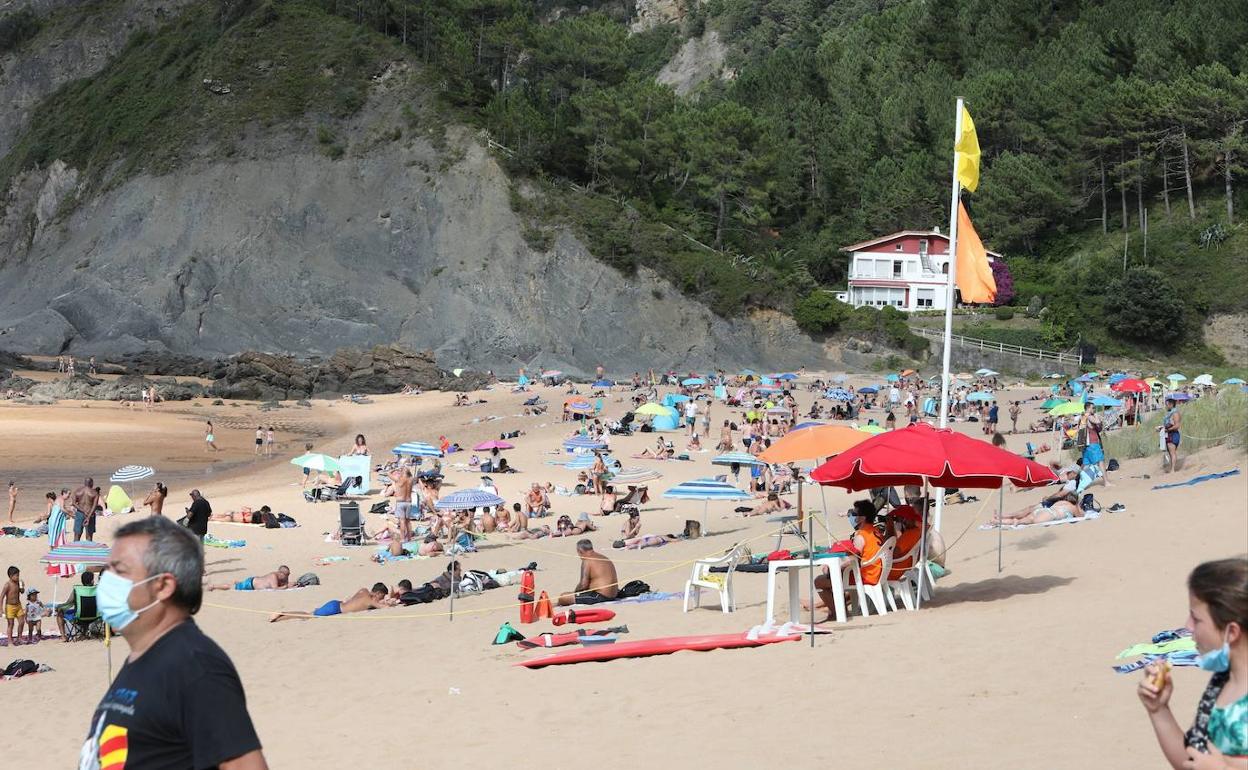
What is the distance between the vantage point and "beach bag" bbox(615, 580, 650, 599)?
12898mm

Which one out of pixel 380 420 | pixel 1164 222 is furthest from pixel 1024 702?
pixel 1164 222

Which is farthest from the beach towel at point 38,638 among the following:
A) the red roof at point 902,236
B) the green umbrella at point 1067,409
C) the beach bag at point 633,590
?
the red roof at point 902,236

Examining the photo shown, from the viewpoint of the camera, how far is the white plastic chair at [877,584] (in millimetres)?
10398

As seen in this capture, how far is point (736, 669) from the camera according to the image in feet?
28.5

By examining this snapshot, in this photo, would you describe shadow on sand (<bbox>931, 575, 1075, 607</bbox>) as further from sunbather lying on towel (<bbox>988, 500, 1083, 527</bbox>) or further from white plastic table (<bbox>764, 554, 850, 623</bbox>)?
sunbather lying on towel (<bbox>988, 500, 1083, 527</bbox>)

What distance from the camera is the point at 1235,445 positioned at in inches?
695

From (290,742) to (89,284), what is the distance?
55677mm

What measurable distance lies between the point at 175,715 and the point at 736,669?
604cm

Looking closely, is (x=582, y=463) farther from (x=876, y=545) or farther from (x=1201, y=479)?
(x=876, y=545)

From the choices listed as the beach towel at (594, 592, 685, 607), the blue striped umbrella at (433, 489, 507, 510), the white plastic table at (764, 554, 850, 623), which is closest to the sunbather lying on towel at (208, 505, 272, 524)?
the blue striped umbrella at (433, 489, 507, 510)

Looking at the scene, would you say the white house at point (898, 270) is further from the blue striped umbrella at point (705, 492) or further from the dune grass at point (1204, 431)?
the blue striped umbrella at point (705, 492)

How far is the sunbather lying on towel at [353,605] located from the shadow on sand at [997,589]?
5818mm

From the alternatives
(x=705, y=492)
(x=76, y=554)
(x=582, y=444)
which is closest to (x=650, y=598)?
(x=705, y=492)

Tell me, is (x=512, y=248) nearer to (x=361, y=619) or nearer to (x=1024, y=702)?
(x=361, y=619)
